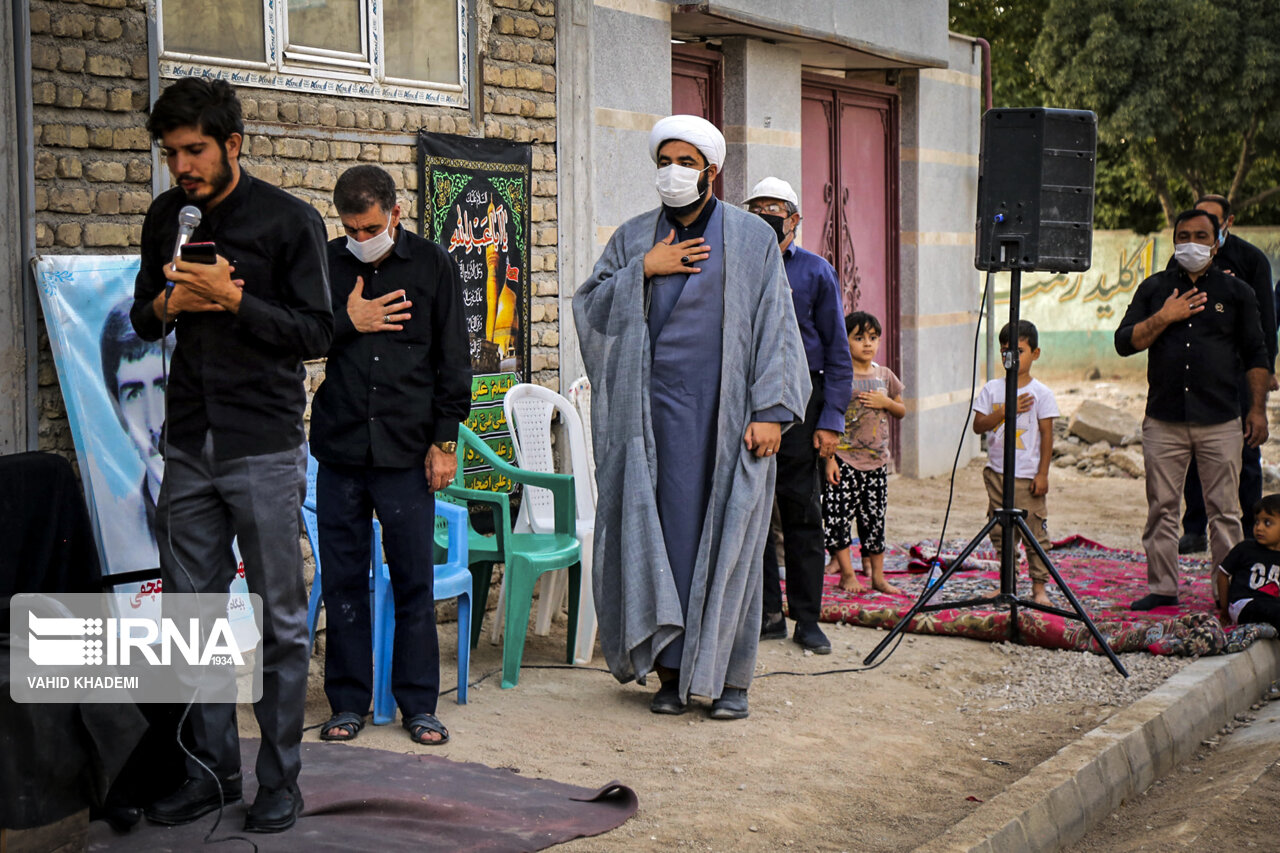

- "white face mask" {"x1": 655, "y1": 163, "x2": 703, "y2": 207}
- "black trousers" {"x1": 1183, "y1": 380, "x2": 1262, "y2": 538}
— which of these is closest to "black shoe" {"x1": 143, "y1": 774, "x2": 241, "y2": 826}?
"white face mask" {"x1": 655, "y1": 163, "x2": 703, "y2": 207}

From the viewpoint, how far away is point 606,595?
212 inches

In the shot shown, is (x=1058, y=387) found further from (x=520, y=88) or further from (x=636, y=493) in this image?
(x=636, y=493)

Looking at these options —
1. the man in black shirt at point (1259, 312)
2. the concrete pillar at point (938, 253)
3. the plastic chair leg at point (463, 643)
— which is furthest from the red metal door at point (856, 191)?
the plastic chair leg at point (463, 643)

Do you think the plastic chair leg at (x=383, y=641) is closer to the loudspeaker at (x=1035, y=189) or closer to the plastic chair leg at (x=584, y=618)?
the plastic chair leg at (x=584, y=618)

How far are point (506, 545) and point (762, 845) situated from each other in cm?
202

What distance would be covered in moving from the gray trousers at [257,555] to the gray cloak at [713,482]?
64.7 inches

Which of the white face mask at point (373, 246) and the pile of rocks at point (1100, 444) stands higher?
the white face mask at point (373, 246)

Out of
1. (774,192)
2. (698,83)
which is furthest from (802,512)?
(698,83)

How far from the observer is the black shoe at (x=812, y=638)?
6.36 meters

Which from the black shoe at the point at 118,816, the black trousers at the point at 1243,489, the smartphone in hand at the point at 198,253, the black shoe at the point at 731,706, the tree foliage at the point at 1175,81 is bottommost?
the black shoe at the point at 731,706

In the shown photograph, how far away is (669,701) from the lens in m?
5.34

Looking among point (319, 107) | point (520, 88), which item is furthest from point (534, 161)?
point (319, 107)

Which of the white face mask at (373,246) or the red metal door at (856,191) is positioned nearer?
the white face mask at (373,246)

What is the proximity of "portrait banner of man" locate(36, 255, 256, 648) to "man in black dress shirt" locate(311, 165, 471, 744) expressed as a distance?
0.76m
